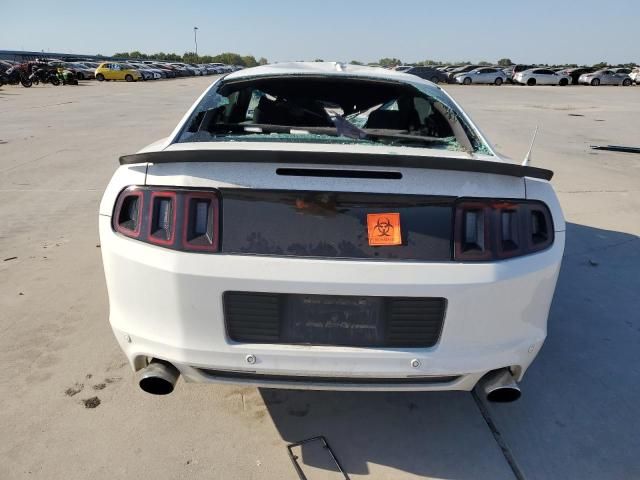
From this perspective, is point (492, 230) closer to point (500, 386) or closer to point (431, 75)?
point (500, 386)

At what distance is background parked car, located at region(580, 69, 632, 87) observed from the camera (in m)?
41.8

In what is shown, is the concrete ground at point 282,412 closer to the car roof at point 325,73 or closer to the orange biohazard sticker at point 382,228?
the orange biohazard sticker at point 382,228

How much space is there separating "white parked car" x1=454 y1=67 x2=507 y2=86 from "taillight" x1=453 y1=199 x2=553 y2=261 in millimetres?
45353

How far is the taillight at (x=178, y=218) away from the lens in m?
1.77

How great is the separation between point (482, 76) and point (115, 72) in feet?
109

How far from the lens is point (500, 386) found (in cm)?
191

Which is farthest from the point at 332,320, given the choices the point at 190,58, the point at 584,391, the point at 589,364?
the point at 190,58

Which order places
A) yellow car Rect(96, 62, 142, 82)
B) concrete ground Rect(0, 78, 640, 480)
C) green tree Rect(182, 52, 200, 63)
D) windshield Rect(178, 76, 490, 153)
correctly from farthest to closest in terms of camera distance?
green tree Rect(182, 52, 200, 63), yellow car Rect(96, 62, 142, 82), windshield Rect(178, 76, 490, 153), concrete ground Rect(0, 78, 640, 480)

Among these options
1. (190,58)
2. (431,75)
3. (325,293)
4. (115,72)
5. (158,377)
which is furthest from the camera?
(190,58)

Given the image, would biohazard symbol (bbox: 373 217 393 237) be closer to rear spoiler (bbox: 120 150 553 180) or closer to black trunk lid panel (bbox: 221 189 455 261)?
black trunk lid panel (bbox: 221 189 455 261)

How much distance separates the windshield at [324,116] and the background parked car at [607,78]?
46.2m

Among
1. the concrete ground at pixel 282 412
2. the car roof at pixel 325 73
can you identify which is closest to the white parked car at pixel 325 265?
the concrete ground at pixel 282 412

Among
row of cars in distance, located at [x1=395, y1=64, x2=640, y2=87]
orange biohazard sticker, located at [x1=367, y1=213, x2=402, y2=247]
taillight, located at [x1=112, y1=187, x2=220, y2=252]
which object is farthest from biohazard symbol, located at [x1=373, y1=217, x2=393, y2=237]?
row of cars in distance, located at [x1=395, y1=64, x2=640, y2=87]

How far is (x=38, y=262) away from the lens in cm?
396
